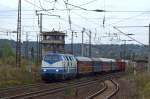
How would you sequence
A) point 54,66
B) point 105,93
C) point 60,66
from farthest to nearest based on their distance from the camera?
point 54,66
point 60,66
point 105,93

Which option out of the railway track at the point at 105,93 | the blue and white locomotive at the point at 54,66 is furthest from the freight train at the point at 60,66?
the railway track at the point at 105,93

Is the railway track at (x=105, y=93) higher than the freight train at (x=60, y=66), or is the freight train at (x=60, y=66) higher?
the freight train at (x=60, y=66)

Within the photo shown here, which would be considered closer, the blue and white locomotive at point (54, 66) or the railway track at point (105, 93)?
the railway track at point (105, 93)

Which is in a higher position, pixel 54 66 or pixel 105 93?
pixel 54 66

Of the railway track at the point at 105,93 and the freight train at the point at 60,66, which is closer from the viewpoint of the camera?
the railway track at the point at 105,93

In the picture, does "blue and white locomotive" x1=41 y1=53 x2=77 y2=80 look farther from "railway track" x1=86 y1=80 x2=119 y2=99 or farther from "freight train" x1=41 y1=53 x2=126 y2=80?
"railway track" x1=86 y1=80 x2=119 y2=99

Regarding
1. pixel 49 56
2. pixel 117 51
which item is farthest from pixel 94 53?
pixel 49 56

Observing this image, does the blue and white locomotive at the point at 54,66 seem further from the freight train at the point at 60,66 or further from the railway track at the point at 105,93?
the railway track at the point at 105,93

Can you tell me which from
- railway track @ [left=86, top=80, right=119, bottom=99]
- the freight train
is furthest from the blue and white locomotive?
railway track @ [left=86, top=80, right=119, bottom=99]

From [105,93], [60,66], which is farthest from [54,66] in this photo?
[105,93]

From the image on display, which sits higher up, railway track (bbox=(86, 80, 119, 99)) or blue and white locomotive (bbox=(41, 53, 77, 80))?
blue and white locomotive (bbox=(41, 53, 77, 80))

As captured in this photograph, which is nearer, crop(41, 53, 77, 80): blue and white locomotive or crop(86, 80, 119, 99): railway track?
crop(86, 80, 119, 99): railway track

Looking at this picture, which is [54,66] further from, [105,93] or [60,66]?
[105,93]

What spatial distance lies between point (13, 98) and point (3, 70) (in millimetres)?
24647
